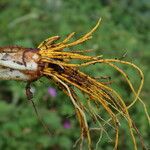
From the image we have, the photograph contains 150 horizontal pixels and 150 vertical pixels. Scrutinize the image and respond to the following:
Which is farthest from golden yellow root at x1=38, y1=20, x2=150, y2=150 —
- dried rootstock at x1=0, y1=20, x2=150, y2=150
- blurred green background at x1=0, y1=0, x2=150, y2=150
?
blurred green background at x1=0, y1=0, x2=150, y2=150

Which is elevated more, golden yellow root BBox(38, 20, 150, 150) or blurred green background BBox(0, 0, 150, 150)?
blurred green background BBox(0, 0, 150, 150)

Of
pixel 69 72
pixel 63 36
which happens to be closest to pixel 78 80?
pixel 69 72

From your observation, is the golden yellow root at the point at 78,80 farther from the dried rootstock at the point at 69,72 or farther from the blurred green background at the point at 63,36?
the blurred green background at the point at 63,36

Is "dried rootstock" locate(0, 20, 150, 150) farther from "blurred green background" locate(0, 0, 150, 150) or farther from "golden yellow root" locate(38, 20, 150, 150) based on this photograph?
"blurred green background" locate(0, 0, 150, 150)

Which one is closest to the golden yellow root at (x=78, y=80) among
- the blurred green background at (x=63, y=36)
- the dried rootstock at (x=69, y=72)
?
the dried rootstock at (x=69, y=72)

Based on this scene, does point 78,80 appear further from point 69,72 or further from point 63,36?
point 63,36

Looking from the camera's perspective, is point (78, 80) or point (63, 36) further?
point (63, 36)

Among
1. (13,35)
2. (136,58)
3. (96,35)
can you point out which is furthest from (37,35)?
(136,58)

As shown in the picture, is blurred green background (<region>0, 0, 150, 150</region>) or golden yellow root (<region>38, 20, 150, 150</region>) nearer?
golden yellow root (<region>38, 20, 150, 150</region>)
